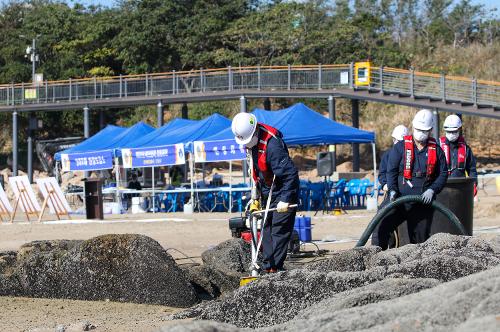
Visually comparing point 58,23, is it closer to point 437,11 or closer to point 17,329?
point 437,11

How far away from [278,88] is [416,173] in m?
30.0

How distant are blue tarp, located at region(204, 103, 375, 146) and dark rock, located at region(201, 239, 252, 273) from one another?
1325 cm

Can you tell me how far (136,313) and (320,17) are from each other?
49.7m

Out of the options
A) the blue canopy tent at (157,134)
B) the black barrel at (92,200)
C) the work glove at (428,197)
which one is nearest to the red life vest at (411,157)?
the work glove at (428,197)

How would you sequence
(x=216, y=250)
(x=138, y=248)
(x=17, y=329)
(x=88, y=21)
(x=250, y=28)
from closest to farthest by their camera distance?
(x=17, y=329)
(x=138, y=248)
(x=216, y=250)
(x=250, y=28)
(x=88, y=21)

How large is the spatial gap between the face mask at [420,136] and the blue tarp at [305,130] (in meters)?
14.6

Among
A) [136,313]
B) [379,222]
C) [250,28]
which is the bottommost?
[136,313]

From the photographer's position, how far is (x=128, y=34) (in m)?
57.3

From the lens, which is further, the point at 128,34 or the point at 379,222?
the point at 128,34

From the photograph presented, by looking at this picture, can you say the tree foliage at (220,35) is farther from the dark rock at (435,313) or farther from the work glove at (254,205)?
the dark rock at (435,313)

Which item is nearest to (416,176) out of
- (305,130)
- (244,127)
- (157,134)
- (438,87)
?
(244,127)

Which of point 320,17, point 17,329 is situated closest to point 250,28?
point 320,17

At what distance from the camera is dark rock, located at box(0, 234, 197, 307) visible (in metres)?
10.1

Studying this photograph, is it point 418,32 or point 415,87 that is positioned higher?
point 418,32
